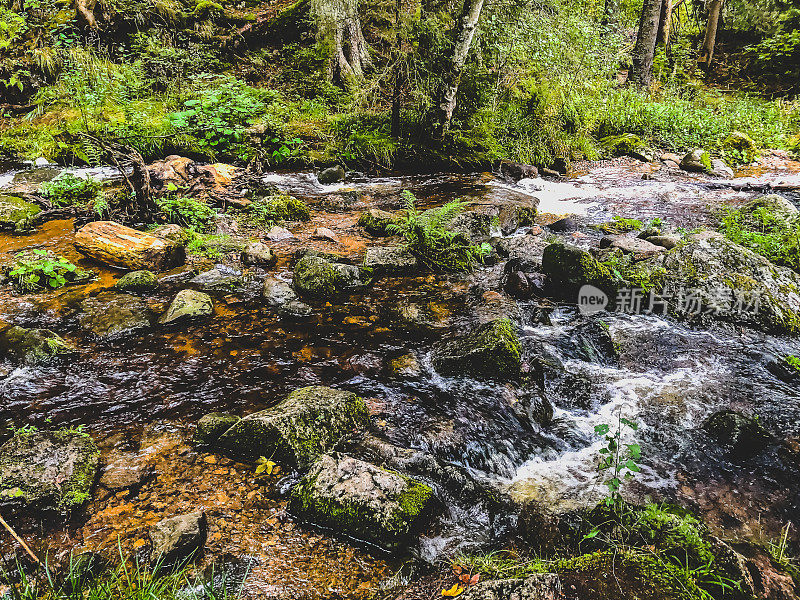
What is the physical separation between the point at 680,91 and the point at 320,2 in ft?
45.2

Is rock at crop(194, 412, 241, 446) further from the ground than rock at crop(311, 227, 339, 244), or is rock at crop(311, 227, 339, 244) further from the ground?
rock at crop(311, 227, 339, 244)

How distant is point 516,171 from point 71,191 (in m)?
8.77

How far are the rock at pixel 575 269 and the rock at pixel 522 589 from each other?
13.2ft

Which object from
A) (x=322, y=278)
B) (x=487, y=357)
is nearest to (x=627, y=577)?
(x=487, y=357)

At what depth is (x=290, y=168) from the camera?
10539 mm

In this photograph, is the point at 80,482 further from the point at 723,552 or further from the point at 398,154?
the point at 398,154

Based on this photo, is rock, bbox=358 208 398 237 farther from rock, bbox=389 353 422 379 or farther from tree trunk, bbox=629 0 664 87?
tree trunk, bbox=629 0 664 87

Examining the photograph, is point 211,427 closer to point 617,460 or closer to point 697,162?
point 617,460

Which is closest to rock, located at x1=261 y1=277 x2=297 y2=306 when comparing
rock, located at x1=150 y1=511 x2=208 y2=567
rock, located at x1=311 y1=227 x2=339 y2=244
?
rock, located at x1=311 y1=227 x2=339 y2=244

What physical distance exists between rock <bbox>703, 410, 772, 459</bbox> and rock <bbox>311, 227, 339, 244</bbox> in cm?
529

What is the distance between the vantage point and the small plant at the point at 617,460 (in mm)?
2456

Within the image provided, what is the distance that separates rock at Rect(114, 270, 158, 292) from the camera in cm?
529

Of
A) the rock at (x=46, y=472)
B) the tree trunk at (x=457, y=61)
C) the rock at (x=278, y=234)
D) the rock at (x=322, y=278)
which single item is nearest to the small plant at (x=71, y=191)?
the rock at (x=278, y=234)

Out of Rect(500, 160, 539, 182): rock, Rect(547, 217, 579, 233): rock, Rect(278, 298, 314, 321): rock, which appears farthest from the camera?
Rect(500, 160, 539, 182): rock
